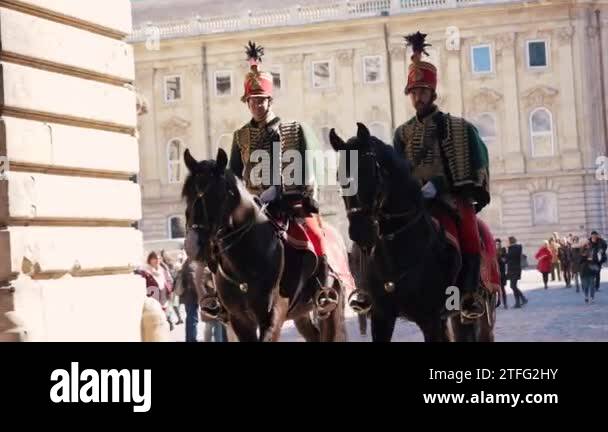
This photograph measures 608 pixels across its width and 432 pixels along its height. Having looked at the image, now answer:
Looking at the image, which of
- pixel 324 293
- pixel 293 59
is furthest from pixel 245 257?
pixel 293 59

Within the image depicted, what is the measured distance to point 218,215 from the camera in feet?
24.6

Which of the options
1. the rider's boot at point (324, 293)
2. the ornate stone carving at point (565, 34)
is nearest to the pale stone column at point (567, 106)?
the ornate stone carving at point (565, 34)

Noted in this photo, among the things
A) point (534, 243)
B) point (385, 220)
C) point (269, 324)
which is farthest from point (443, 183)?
point (534, 243)

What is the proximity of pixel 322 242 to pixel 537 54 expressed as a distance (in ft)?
94.6

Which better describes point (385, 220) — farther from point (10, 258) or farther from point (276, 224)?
point (10, 258)

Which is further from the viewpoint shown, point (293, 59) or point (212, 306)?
point (293, 59)

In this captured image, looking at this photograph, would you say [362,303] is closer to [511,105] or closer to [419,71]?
[419,71]

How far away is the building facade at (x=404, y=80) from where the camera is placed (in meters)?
35.0

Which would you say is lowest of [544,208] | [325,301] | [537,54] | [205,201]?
[325,301]

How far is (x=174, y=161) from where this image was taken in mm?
38625

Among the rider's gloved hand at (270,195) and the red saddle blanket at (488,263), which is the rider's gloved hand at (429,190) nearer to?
the red saddle blanket at (488,263)

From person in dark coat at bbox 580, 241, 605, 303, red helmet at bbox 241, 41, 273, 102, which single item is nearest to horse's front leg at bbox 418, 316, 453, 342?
red helmet at bbox 241, 41, 273, 102
